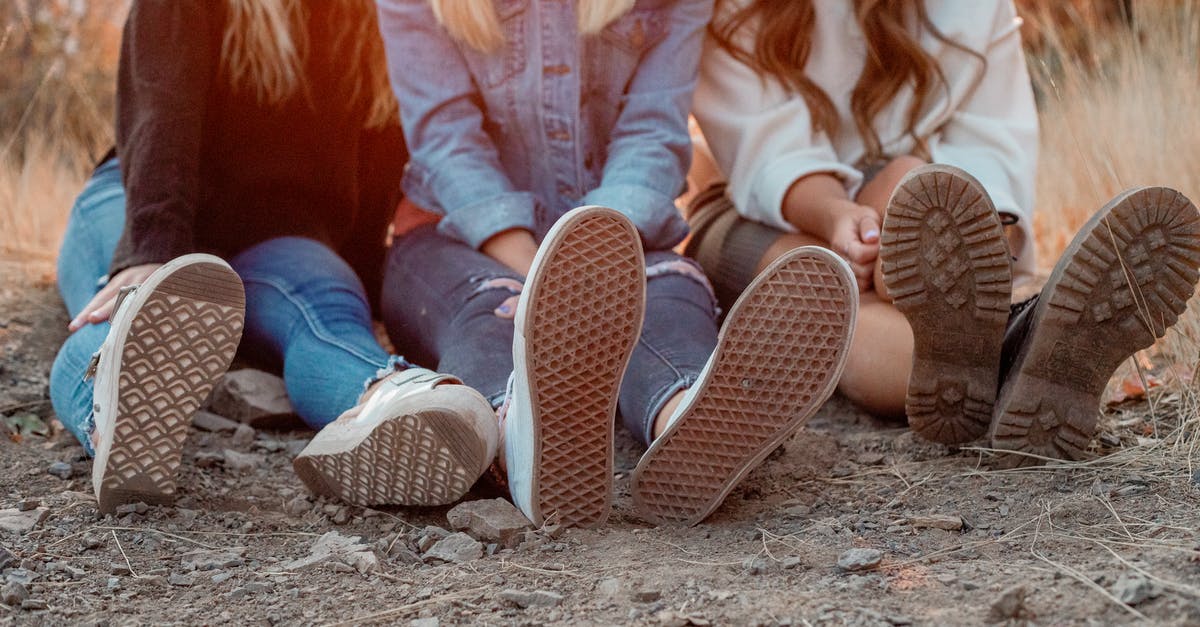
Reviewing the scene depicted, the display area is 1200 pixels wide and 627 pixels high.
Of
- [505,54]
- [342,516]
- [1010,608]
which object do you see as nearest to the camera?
[1010,608]

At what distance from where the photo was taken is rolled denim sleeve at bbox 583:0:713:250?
79.9 inches

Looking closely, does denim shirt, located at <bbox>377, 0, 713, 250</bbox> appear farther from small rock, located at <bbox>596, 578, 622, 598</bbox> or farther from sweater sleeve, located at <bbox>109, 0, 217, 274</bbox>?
small rock, located at <bbox>596, 578, 622, 598</bbox>

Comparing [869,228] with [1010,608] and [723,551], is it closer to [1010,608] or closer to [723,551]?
[723,551]

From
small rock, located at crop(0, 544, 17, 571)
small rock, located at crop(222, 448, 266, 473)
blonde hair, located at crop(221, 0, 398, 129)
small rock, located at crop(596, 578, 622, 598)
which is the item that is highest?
blonde hair, located at crop(221, 0, 398, 129)

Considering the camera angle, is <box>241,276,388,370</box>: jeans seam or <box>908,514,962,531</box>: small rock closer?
<box>908,514,962,531</box>: small rock

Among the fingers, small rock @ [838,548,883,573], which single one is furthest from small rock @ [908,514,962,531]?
the fingers

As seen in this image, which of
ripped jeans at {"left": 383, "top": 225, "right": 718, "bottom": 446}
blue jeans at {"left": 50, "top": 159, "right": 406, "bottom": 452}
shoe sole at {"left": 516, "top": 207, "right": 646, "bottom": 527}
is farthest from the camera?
blue jeans at {"left": 50, "top": 159, "right": 406, "bottom": 452}

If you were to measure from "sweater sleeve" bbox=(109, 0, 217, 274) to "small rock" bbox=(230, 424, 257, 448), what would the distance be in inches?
13.1

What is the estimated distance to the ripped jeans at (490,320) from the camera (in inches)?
66.6

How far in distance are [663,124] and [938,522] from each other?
3.14ft

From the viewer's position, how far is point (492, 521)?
4.71 ft

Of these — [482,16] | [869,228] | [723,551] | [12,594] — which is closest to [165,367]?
[12,594]

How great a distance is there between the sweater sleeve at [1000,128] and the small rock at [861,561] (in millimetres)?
1018

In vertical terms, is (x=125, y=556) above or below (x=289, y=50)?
below
